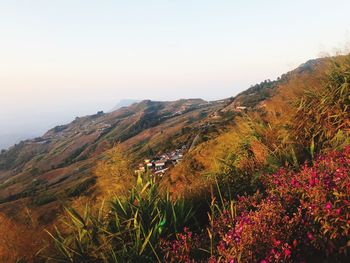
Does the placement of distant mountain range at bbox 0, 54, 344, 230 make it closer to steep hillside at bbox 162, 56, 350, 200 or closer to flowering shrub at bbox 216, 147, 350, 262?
steep hillside at bbox 162, 56, 350, 200

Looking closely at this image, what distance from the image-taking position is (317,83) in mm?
8859

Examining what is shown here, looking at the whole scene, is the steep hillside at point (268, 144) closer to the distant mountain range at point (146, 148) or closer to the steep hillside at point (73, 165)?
the distant mountain range at point (146, 148)

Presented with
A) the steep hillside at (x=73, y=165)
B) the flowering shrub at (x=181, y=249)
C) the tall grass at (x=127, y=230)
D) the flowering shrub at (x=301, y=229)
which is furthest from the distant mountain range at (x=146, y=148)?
the flowering shrub at (x=301, y=229)

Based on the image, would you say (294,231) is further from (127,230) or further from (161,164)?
(161,164)

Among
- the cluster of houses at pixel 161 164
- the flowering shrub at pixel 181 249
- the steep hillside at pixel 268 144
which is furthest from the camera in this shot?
the cluster of houses at pixel 161 164

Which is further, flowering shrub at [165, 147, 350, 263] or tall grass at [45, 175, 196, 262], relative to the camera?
tall grass at [45, 175, 196, 262]

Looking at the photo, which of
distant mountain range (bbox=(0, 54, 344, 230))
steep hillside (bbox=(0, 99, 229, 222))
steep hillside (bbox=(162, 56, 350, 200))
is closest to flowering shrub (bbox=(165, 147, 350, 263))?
steep hillside (bbox=(162, 56, 350, 200))

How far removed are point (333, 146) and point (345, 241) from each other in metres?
3.08

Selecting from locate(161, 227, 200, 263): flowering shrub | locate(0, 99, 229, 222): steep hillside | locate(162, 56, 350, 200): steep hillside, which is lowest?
locate(0, 99, 229, 222): steep hillside

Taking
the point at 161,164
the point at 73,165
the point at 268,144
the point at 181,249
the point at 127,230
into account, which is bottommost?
the point at 73,165

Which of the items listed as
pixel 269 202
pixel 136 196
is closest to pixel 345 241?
pixel 269 202

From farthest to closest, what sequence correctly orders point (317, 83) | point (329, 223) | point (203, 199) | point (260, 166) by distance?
point (317, 83), point (260, 166), point (203, 199), point (329, 223)

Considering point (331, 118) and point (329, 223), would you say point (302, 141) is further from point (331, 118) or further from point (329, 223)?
point (329, 223)

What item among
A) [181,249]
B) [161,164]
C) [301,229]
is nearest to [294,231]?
[301,229]
